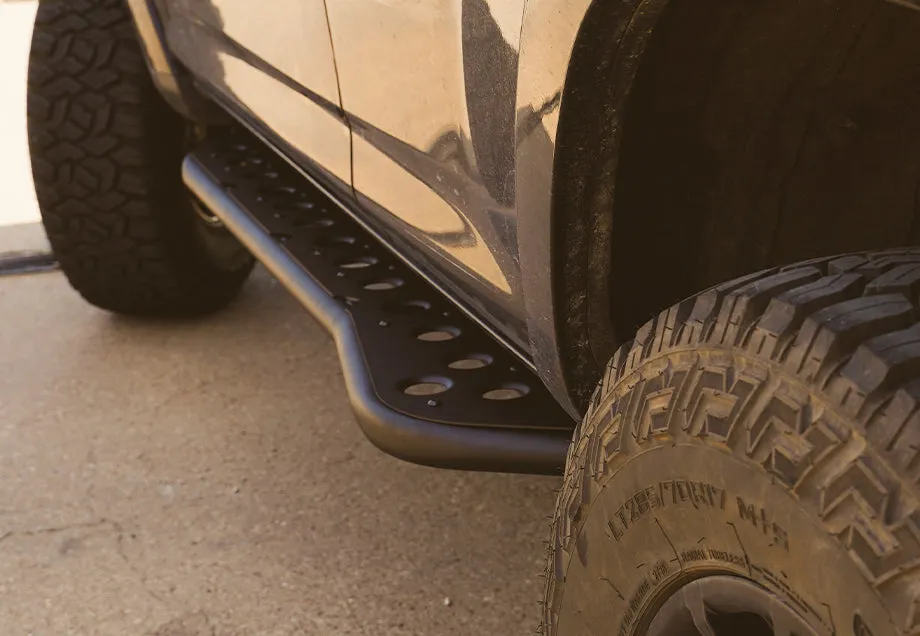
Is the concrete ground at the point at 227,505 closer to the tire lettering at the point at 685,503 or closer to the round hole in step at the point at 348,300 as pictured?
the round hole in step at the point at 348,300

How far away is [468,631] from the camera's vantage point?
1.91m

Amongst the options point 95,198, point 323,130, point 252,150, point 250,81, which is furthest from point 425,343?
point 95,198

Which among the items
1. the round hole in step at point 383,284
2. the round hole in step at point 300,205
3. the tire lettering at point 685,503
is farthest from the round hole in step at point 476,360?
the round hole in step at point 300,205

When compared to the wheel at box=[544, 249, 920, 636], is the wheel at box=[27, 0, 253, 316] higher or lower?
lower

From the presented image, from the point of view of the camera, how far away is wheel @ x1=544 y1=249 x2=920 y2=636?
84cm

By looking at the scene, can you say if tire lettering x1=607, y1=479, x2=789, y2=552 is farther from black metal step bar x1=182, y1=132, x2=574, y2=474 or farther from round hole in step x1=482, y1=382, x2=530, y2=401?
round hole in step x1=482, y1=382, x2=530, y2=401

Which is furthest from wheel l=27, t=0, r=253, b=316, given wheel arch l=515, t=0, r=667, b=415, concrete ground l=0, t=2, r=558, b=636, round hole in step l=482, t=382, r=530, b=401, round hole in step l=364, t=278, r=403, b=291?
wheel arch l=515, t=0, r=667, b=415

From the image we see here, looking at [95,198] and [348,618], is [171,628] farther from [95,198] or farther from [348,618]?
[95,198]

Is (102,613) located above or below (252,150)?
below

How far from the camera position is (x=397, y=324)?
1853mm

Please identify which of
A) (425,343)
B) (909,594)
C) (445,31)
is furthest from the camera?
(425,343)

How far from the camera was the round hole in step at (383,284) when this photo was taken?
1997mm

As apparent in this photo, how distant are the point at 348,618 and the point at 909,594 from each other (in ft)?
4.20

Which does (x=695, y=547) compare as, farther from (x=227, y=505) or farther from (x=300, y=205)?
(x=300, y=205)
